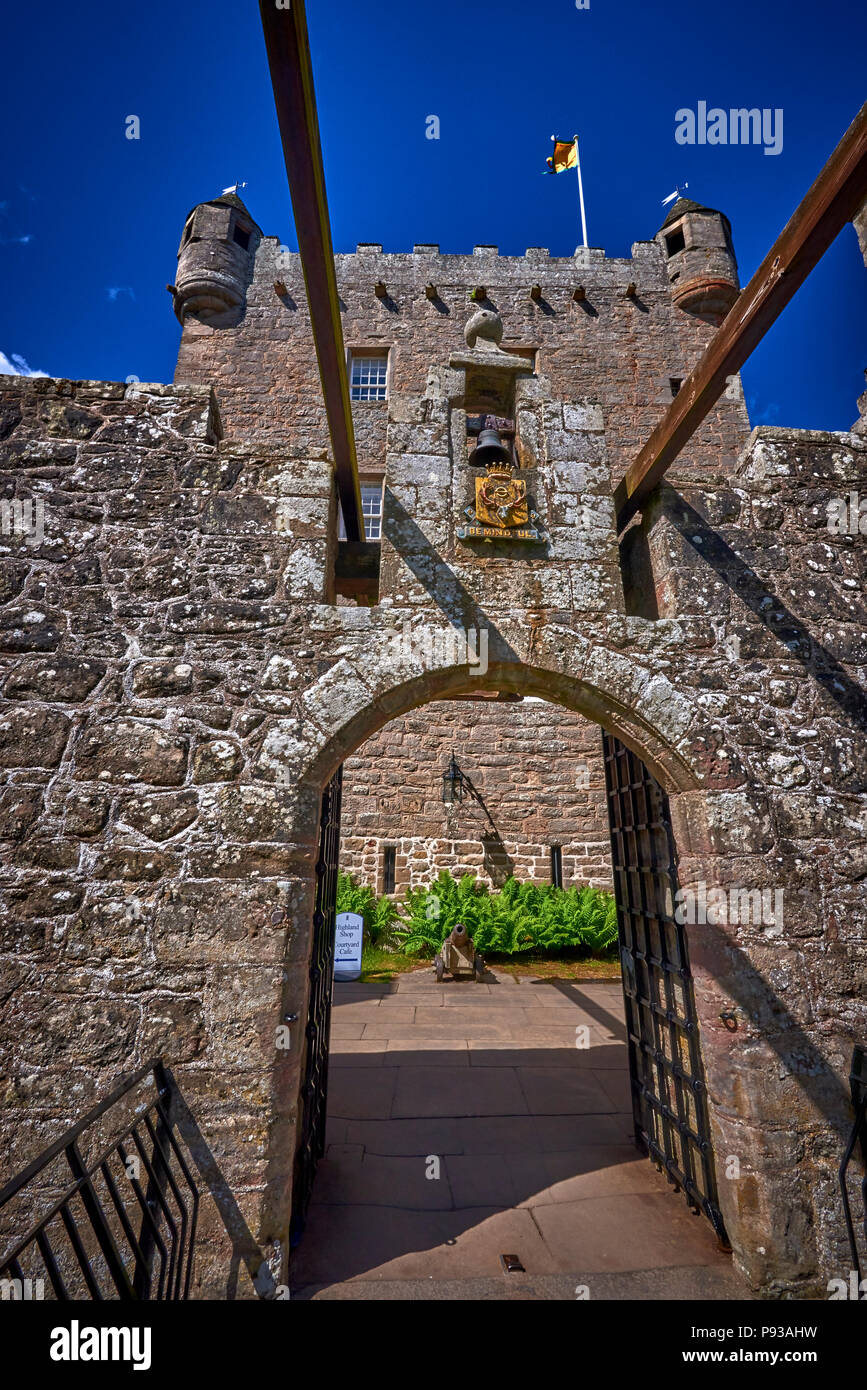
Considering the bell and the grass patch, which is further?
the grass patch

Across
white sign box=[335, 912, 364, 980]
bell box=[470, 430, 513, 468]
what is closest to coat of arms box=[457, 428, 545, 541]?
bell box=[470, 430, 513, 468]

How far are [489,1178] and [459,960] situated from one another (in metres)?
4.52

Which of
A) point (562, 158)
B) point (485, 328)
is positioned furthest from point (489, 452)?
point (562, 158)

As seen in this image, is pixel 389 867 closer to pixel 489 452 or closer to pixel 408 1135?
pixel 408 1135

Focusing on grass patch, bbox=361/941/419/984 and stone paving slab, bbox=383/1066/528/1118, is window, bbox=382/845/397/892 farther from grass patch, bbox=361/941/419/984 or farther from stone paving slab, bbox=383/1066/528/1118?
stone paving slab, bbox=383/1066/528/1118

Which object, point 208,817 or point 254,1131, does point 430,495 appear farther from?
point 254,1131

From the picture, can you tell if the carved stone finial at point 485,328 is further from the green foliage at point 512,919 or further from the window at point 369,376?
the window at point 369,376

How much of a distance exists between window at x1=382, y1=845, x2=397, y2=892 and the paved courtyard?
3.74 metres

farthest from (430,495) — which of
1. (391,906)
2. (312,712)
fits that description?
(391,906)

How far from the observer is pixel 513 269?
13648 mm

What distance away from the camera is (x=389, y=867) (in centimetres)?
1018

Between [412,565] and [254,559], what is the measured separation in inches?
33.3

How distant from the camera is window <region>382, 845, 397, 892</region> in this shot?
1008cm

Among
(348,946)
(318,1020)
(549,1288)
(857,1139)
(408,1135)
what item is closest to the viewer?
(549,1288)
